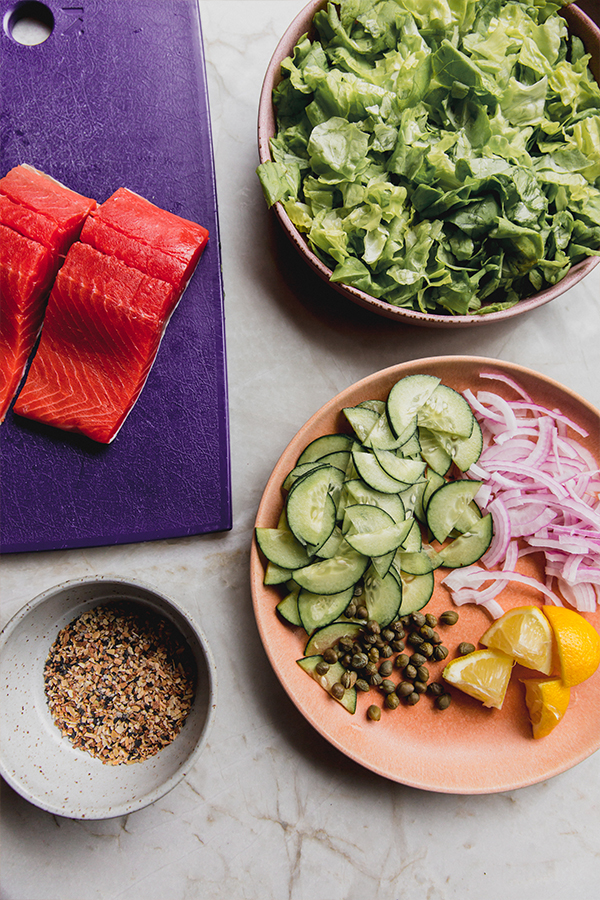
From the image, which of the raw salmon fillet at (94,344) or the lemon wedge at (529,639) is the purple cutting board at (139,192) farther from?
the lemon wedge at (529,639)

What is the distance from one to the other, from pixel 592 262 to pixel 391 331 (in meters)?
0.63

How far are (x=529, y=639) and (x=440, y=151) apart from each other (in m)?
1.37

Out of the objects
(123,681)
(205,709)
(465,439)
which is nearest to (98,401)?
(123,681)

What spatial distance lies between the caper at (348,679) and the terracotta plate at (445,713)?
0.24 feet

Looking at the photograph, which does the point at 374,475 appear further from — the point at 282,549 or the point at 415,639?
the point at 415,639

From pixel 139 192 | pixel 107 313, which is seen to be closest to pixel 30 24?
pixel 139 192

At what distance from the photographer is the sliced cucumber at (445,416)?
1.74m

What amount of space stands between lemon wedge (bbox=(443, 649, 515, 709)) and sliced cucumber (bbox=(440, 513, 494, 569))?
0.27 meters

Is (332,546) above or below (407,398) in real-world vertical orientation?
below

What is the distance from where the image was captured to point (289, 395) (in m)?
1.95

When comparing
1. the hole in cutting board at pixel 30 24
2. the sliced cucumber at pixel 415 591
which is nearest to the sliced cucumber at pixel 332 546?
the sliced cucumber at pixel 415 591

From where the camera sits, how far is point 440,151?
154cm

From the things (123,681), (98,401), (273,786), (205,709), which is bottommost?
(273,786)

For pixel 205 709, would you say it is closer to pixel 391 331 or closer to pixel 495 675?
pixel 495 675
